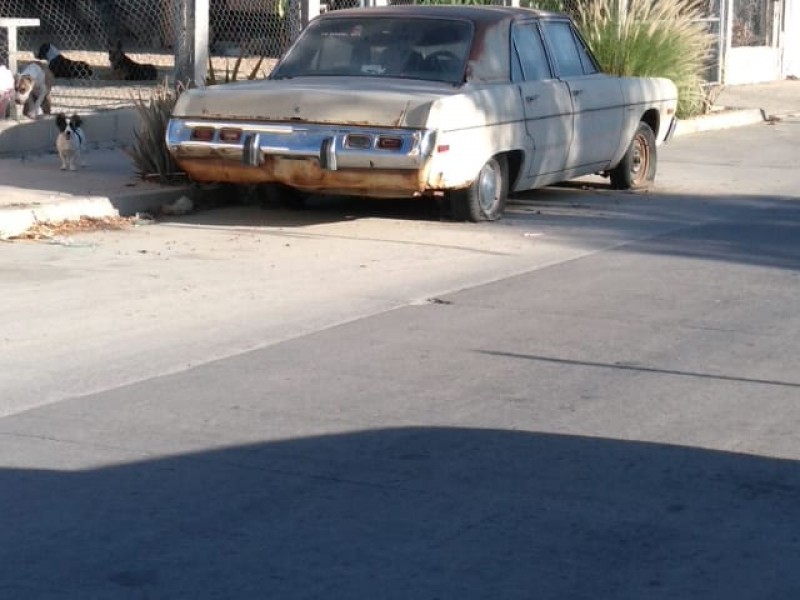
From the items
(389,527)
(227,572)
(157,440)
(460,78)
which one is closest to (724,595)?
(389,527)

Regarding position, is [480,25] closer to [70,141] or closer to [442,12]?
[442,12]

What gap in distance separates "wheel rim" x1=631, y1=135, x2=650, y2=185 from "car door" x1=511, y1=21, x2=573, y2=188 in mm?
1729

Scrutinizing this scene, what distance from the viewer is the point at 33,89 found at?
14836 millimetres

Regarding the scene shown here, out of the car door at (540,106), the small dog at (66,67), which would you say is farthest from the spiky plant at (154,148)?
the small dog at (66,67)

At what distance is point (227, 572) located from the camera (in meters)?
4.75

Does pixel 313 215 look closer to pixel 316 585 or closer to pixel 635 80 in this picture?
pixel 635 80

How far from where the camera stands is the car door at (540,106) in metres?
12.2

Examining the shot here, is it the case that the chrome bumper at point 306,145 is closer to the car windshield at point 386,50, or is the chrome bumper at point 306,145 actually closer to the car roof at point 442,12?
the car windshield at point 386,50

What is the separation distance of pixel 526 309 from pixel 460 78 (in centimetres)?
340

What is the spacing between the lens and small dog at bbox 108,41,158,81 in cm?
2067

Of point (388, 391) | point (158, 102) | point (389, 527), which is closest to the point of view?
point (389, 527)

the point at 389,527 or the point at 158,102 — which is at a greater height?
the point at 158,102

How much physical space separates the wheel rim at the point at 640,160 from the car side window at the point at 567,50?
1.05 m

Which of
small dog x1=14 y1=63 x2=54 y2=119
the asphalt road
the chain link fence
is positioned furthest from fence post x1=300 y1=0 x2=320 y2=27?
the asphalt road
